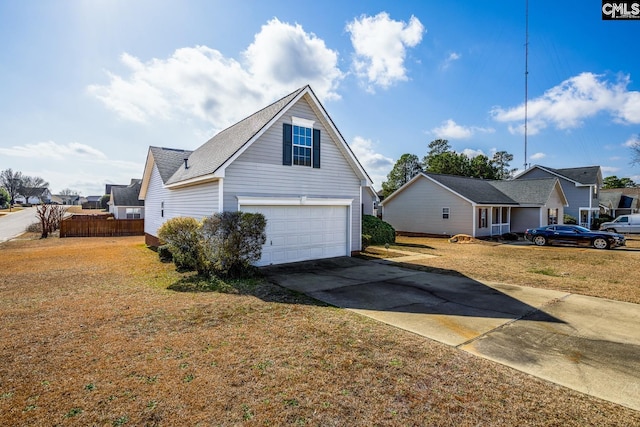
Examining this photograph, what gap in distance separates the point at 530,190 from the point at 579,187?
9400 millimetres

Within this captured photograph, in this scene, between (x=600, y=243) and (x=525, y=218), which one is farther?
(x=525, y=218)

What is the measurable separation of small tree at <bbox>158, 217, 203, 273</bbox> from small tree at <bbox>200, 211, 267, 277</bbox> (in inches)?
23.0

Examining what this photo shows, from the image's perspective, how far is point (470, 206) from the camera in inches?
963

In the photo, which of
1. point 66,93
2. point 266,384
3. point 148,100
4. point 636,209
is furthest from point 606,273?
point 636,209

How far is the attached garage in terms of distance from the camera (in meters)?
12.0

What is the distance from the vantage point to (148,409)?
135 inches

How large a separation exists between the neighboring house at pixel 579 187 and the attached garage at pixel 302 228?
1263 inches

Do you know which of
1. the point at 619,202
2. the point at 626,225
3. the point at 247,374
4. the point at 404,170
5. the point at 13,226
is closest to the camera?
the point at 247,374

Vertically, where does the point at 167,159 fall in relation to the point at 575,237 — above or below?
above

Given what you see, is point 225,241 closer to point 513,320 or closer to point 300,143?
point 300,143

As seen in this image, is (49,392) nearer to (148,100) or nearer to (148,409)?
(148,409)

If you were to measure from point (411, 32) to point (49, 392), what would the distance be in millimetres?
15069

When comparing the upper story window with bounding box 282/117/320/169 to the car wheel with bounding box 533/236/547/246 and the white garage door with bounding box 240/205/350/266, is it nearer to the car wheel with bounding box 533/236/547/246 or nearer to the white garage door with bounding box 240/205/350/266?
the white garage door with bounding box 240/205/350/266

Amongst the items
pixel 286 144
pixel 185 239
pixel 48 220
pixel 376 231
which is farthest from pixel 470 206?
pixel 48 220
